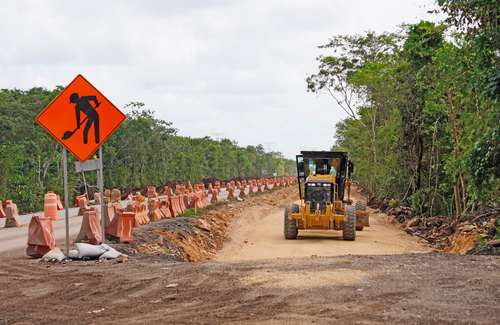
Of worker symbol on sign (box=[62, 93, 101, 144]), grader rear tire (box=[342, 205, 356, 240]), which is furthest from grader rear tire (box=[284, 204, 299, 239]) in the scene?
worker symbol on sign (box=[62, 93, 101, 144])

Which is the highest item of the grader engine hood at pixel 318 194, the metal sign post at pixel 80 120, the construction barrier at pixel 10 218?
the metal sign post at pixel 80 120

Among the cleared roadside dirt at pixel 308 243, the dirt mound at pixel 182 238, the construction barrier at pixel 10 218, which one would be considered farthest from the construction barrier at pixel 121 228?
the construction barrier at pixel 10 218

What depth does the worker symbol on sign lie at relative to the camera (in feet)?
41.7

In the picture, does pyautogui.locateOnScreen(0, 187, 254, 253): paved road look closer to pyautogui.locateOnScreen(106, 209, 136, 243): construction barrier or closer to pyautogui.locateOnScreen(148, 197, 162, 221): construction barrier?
pyautogui.locateOnScreen(106, 209, 136, 243): construction barrier

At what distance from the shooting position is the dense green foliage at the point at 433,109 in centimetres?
1471

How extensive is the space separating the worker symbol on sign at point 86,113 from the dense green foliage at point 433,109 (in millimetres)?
7229

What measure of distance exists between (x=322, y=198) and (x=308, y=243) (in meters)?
1.78

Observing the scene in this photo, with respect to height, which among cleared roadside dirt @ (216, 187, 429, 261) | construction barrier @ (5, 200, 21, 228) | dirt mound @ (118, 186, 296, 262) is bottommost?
cleared roadside dirt @ (216, 187, 429, 261)

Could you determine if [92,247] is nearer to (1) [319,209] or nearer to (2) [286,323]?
(2) [286,323]

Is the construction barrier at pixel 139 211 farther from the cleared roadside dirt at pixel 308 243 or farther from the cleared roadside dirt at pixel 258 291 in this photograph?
the cleared roadside dirt at pixel 258 291

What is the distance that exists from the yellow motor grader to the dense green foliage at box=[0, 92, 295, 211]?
716 inches

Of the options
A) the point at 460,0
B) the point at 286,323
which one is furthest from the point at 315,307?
the point at 460,0

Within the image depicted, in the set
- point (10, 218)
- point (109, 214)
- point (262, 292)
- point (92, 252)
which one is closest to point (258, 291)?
point (262, 292)

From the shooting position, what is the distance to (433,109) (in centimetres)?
2503
